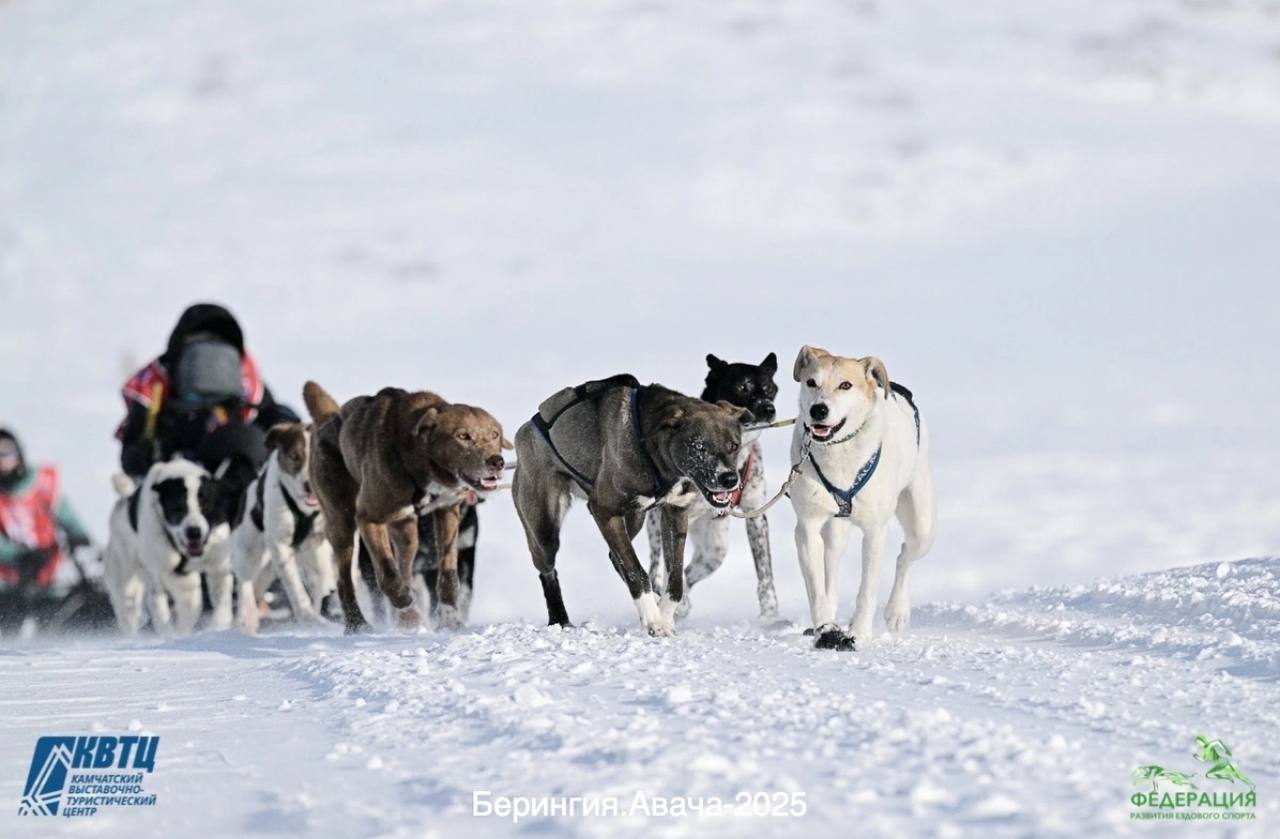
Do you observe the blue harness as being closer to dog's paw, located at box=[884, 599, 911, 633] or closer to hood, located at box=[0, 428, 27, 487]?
dog's paw, located at box=[884, 599, 911, 633]

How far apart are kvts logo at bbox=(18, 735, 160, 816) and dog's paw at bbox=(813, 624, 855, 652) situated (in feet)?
8.69

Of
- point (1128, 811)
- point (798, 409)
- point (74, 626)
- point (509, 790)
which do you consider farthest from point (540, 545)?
point (74, 626)

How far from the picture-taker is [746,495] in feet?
26.9

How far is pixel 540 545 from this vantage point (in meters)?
7.49

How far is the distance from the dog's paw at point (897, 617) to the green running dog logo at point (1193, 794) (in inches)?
129

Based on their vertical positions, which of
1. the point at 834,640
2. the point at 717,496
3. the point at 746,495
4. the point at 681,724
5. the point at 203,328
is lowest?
the point at 834,640

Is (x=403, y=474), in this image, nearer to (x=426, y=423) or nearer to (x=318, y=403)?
(x=426, y=423)

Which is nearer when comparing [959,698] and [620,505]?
[959,698]

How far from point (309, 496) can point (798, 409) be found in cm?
402

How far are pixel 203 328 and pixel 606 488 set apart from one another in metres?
5.95

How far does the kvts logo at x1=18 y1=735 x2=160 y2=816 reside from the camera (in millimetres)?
4406

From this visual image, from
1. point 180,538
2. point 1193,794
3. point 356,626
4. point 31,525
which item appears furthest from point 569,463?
point 31,525

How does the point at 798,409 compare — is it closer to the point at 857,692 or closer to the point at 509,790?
the point at 857,692

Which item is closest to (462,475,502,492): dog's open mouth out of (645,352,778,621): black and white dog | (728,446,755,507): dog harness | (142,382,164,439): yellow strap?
(645,352,778,621): black and white dog
